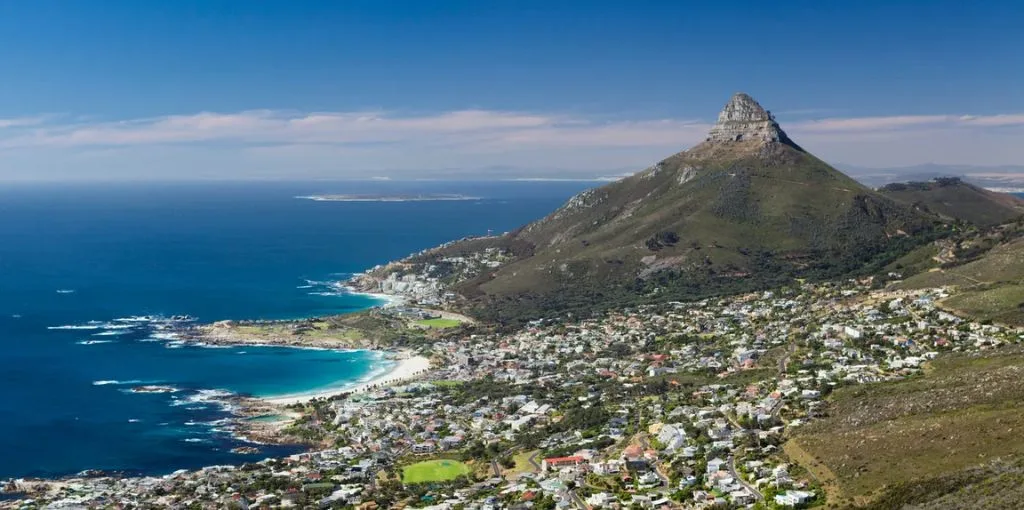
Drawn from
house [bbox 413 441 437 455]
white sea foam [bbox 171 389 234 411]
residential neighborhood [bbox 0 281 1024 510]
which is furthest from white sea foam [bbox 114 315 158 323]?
house [bbox 413 441 437 455]

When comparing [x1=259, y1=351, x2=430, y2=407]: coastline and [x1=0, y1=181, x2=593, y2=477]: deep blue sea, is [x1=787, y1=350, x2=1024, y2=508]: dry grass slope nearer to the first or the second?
[x1=0, y1=181, x2=593, y2=477]: deep blue sea

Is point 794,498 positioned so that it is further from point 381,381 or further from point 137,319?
point 137,319

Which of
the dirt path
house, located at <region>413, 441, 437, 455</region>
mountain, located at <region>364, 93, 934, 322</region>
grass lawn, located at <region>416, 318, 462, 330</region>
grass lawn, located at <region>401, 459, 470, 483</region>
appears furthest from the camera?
mountain, located at <region>364, 93, 934, 322</region>

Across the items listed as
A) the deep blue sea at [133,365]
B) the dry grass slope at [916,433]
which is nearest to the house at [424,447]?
the deep blue sea at [133,365]

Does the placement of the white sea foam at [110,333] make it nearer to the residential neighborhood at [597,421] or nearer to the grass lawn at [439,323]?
the grass lawn at [439,323]

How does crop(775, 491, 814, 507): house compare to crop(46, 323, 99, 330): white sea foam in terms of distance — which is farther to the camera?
crop(46, 323, 99, 330): white sea foam

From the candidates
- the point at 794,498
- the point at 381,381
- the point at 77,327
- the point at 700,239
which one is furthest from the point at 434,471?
the point at 700,239
